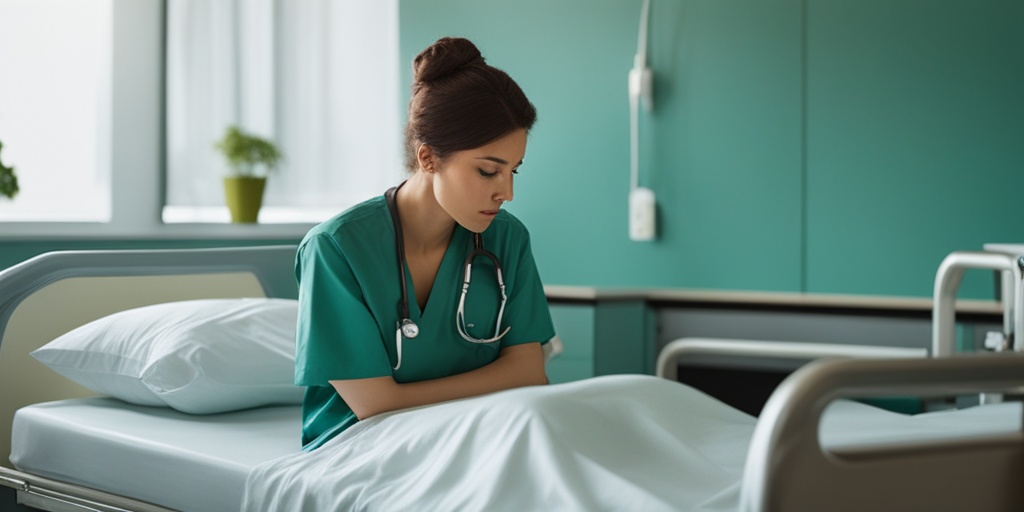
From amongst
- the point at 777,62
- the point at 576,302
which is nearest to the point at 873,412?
the point at 576,302

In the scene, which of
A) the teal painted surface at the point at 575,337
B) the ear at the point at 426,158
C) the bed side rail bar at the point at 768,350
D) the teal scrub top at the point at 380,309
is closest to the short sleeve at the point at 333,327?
the teal scrub top at the point at 380,309

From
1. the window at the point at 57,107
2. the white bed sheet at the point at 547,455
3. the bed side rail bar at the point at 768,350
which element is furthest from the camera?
the window at the point at 57,107

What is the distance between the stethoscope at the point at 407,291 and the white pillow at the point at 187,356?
443mm

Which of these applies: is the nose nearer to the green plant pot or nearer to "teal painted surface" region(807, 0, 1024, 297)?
"teal painted surface" region(807, 0, 1024, 297)

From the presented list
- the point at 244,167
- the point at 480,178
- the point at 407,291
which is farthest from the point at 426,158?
the point at 244,167

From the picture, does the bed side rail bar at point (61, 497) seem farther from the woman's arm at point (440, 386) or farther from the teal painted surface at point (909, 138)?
the teal painted surface at point (909, 138)

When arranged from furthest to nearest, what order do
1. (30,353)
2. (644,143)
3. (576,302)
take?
(644,143)
(576,302)
(30,353)

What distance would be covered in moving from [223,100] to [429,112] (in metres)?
2.01

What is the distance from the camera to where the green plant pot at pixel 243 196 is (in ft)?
11.2

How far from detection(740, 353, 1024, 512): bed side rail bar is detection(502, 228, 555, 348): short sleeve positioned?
884 millimetres

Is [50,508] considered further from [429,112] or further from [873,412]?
[873,412]

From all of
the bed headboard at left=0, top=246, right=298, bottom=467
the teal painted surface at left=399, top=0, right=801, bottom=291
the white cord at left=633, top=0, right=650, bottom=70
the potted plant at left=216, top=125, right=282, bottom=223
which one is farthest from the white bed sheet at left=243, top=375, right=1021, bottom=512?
the potted plant at left=216, top=125, right=282, bottom=223

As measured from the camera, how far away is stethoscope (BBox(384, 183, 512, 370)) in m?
1.71

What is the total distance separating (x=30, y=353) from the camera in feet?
7.09
